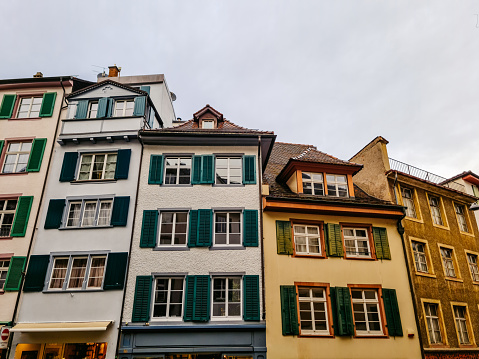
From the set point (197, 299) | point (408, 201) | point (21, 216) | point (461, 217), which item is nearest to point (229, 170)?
point (197, 299)

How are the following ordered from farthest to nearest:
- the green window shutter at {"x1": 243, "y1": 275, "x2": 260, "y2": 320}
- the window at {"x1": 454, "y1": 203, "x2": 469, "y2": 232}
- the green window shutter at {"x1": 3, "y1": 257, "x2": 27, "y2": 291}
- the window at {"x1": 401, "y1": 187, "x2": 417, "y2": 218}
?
the window at {"x1": 454, "y1": 203, "x2": 469, "y2": 232}
the window at {"x1": 401, "y1": 187, "x2": 417, "y2": 218}
the green window shutter at {"x1": 3, "y1": 257, "x2": 27, "y2": 291}
the green window shutter at {"x1": 243, "y1": 275, "x2": 260, "y2": 320}

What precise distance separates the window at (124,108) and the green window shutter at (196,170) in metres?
4.42

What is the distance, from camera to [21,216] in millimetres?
16781

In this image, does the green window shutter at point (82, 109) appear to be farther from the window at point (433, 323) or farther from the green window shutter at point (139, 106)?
the window at point (433, 323)

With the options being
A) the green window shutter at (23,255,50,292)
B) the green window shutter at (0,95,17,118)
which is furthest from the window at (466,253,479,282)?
the green window shutter at (0,95,17,118)

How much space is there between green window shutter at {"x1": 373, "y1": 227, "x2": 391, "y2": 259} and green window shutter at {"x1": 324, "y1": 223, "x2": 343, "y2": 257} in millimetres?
1693

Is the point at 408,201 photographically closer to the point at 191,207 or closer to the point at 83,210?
the point at 191,207

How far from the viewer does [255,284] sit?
50.1ft

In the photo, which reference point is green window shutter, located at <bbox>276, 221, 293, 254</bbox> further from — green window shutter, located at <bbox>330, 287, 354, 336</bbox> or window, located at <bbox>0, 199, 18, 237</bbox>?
window, located at <bbox>0, 199, 18, 237</bbox>

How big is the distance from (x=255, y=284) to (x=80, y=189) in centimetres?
931

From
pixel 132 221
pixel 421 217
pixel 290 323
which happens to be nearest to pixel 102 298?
pixel 132 221

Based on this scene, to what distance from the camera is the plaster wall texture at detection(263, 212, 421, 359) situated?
1452 cm

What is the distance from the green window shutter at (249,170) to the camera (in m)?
17.6

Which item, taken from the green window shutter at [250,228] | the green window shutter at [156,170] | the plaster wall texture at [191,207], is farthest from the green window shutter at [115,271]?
the green window shutter at [250,228]
